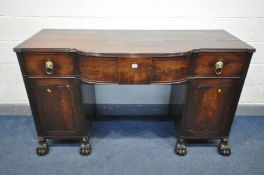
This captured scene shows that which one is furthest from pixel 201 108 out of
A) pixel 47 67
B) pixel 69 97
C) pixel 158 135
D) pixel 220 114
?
pixel 47 67

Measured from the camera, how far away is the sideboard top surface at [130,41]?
1.23 m

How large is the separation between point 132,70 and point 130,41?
24 centimetres

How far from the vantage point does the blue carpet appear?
151cm

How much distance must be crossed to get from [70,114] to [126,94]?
61 cm

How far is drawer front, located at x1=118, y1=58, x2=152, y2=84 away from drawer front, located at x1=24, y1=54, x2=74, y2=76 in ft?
0.94

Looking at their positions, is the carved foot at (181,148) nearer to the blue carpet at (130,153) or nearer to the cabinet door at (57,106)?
the blue carpet at (130,153)

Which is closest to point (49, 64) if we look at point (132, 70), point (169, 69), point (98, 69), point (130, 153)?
point (98, 69)

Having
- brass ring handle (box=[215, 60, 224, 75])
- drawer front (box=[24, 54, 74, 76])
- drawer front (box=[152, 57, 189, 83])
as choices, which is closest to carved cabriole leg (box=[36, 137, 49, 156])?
drawer front (box=[24, 54, 74, 76])

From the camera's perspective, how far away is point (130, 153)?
5.40 ft

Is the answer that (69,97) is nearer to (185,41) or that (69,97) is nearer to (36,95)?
(36,95)

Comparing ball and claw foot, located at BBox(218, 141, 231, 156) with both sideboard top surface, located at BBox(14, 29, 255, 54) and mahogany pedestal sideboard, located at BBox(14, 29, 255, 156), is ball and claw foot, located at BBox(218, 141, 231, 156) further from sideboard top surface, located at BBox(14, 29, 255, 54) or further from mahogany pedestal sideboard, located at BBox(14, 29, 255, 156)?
sideboard top surface, located at BBox(14, 29, 255, 54)

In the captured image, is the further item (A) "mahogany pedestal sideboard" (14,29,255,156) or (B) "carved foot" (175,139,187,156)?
(B) "carved foot" (175,139,187,156)

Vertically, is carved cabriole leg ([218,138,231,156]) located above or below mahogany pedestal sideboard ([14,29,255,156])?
below

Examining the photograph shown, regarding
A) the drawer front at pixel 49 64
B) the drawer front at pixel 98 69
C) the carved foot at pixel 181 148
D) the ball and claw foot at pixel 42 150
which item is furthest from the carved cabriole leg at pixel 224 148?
the ball and claw foot at pixel 42 150
